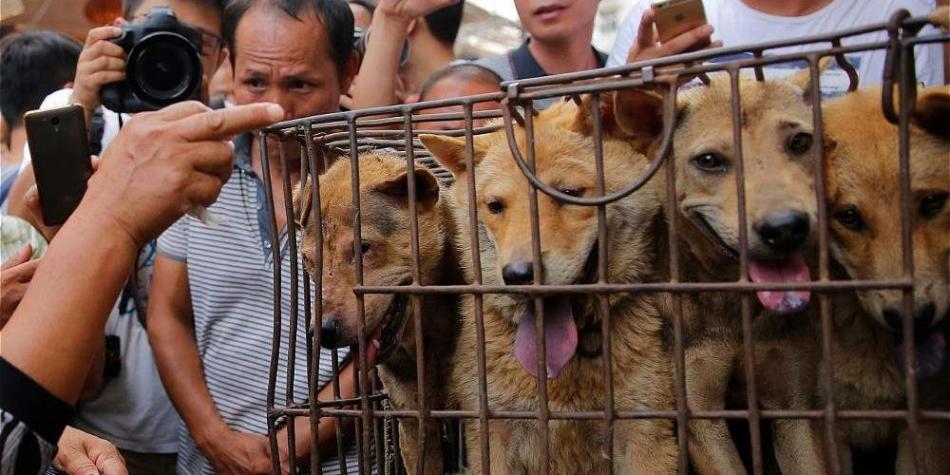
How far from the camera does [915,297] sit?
73.4 inches

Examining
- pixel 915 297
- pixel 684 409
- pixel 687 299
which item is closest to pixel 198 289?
pixel 687 299

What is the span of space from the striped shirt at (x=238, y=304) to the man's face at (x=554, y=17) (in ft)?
4.01

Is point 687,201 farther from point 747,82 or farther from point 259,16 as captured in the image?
point 259,16

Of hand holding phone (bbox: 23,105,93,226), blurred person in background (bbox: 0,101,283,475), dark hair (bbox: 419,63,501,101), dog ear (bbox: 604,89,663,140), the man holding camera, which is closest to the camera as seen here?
blurred person in background (bbox: 0,101,283,475)

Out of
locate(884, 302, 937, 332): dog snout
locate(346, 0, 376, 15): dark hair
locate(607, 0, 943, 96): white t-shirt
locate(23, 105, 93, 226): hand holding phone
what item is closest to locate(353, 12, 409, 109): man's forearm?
locate(607, 0, 943, 96): white t-shirt

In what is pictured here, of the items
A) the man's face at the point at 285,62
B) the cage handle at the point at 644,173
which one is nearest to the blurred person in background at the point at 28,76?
the man's face at the point at 285,62

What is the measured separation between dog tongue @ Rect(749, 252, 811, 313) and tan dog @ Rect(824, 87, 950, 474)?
5.2 inches

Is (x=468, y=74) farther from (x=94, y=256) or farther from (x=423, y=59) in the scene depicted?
(x=94, y=256)

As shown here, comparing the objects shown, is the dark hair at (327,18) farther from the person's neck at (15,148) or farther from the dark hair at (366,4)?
the dark hair at (366,4)

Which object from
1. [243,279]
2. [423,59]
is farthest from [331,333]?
[423,59]

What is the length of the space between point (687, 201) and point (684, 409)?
517 millimetres

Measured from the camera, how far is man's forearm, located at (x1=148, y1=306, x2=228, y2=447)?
3381mm

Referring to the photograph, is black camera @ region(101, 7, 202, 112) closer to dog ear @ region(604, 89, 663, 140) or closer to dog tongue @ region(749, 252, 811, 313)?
dog ear @ region(604, 89, 663, 140)

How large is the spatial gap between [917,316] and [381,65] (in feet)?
7.69
